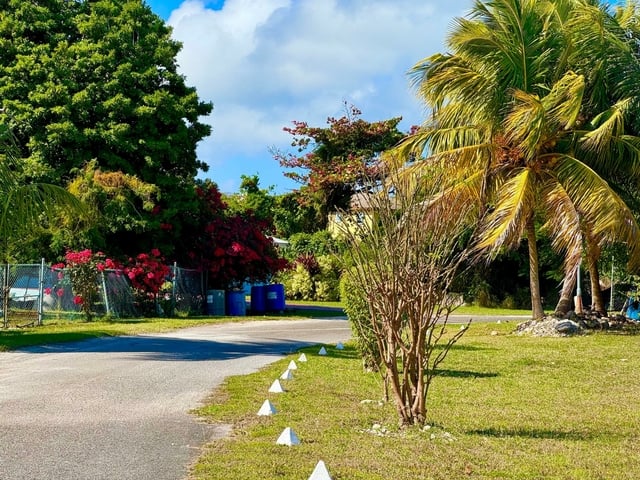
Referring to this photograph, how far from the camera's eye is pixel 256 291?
Result: 97.5 feet

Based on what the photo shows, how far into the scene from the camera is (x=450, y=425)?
7.72 metres

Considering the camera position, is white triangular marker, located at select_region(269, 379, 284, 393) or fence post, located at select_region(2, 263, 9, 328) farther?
fence post, located at select_region(2, 263, 9, 328)

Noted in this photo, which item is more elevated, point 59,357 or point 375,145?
point 375,145

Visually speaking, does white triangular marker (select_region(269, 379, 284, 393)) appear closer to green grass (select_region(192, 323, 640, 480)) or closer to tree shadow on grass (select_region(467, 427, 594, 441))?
green grass (select_region(192, 323, 640, 480))

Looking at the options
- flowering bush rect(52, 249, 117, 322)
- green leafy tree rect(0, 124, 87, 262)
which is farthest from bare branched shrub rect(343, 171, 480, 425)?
flowering bush rect(52, 249, 117, 322)

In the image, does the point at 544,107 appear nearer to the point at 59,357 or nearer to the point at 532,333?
the point at 532,333

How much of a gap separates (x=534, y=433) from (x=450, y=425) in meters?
0.83

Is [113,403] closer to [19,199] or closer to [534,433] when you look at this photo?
[534,433]

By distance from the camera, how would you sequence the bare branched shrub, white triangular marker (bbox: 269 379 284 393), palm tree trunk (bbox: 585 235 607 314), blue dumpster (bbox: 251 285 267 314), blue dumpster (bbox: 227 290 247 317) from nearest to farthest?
1. the bare branched shrub
2. white triangular marker (bbox: 269 379 284 393)
3. palm tree trunk (bbox: 585 235 607 314)
4. blue dumpster (bbox: 227 290 247 317)
5. blue dumpster (bbox: 251 285 267 314)

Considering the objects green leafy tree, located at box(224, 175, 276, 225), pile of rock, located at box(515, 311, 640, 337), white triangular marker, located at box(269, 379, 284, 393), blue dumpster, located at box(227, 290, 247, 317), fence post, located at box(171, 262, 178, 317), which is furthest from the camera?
green leafy tree, located at box(224, 175, 276, 225)

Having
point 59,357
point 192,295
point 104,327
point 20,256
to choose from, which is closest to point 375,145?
point 192,295

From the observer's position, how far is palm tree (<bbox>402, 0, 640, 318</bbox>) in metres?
17.2

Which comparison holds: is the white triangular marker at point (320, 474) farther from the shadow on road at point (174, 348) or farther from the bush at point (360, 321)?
the shadow on road at point (174, 348)

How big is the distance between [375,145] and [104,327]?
22.3m
